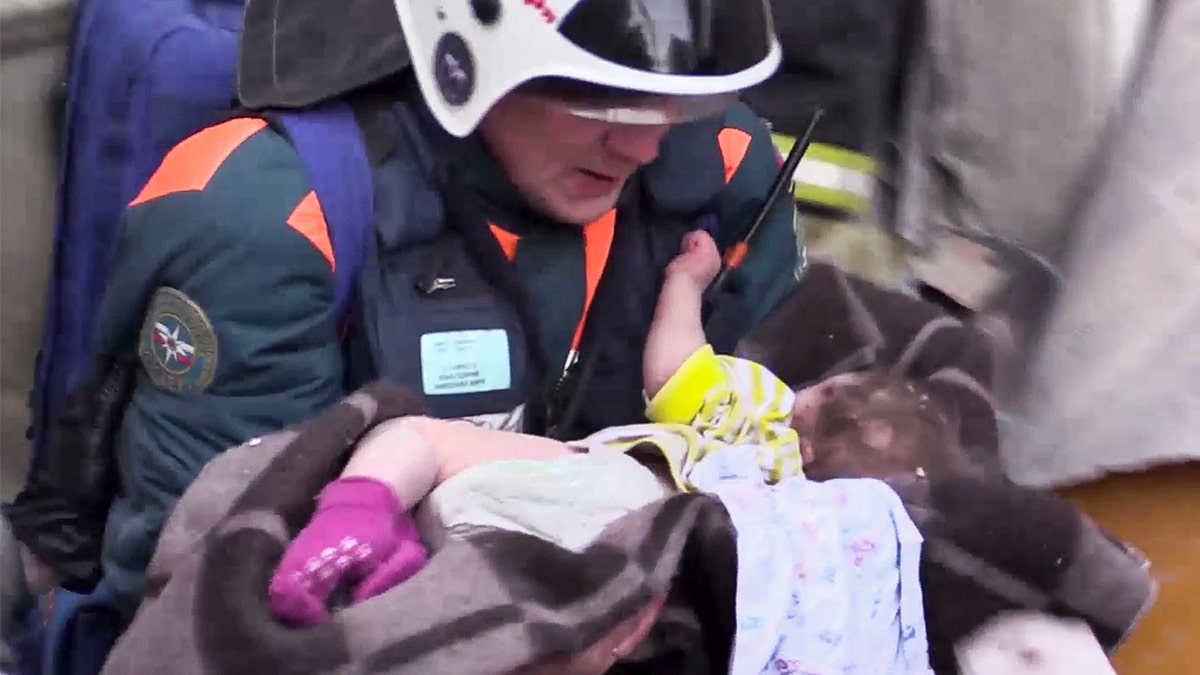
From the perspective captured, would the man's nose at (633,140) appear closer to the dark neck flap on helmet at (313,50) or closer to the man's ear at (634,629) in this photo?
the dark neck flap on helmet at (313,50)

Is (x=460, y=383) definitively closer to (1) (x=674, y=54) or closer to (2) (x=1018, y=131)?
(1) (x=674, y=54)

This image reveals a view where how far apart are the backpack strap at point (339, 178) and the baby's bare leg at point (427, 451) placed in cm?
15

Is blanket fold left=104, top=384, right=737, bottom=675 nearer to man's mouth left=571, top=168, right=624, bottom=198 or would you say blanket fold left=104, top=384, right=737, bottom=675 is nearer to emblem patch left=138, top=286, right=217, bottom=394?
emblem patch left=138, top=286, right=217, bottom=394

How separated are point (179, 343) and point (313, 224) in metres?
0.14

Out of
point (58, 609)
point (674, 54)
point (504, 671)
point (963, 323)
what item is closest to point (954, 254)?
point (963, 323)

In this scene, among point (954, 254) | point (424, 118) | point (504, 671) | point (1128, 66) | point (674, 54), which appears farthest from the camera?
point (954, 254)

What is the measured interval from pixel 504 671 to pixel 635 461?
0.24 m

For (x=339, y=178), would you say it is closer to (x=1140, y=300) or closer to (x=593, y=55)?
(x=593, y=55)

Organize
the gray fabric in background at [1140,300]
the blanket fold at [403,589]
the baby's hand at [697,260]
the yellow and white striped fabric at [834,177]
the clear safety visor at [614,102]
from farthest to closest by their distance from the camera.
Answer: the yellow and white striped fabric at [834,177] → the baby's hand at [697,260] → the gray fabric in background at [1140,300] → the clear safety visor at [614,102] → the blanket fold at [403,589]

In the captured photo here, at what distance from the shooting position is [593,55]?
34.7 inches

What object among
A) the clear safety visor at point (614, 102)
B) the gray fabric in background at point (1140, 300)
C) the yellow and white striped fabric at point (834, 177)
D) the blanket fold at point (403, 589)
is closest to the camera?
the blanket fold at point (403, 589)

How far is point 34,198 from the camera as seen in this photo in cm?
125

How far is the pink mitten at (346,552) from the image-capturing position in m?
0.70

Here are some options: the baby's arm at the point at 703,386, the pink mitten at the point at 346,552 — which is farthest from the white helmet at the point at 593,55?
the pink mitten at the point at 346,552
